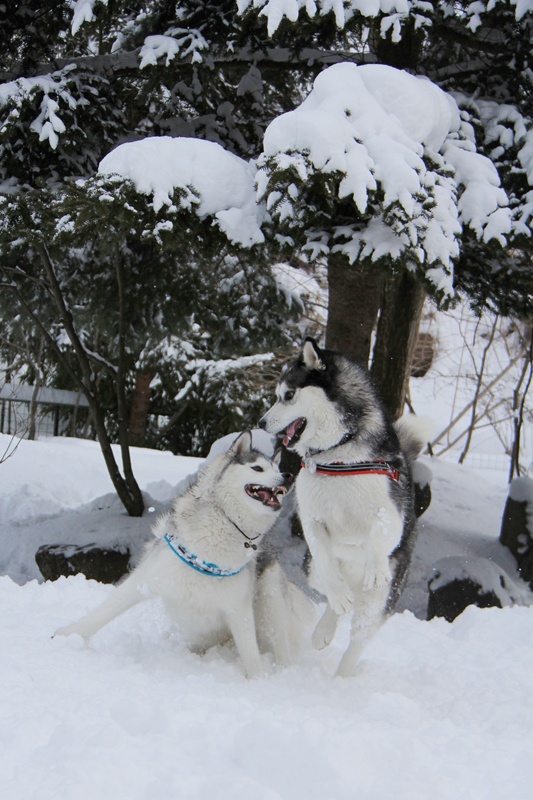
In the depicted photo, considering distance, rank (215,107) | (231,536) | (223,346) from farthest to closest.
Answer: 1. (223,346)
2. (215,107)
3. (231,536)

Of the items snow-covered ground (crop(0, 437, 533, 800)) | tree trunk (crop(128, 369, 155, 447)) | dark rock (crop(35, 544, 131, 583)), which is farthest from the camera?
tree trunk (crop(128, 369, 155, 447))

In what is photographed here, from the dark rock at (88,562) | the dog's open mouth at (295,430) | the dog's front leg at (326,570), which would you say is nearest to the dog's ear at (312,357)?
the dog's open mouth at (295,430)

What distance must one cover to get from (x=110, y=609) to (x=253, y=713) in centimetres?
123

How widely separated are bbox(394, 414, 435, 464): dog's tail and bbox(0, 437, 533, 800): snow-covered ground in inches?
51.3

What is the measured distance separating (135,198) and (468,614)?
4091mm

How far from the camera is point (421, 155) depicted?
6.09 meters

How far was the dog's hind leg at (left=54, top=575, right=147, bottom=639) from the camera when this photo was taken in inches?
163

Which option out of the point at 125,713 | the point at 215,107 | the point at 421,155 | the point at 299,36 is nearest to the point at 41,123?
the point at 215,107

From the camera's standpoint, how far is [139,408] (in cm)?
1983

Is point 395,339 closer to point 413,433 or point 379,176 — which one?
point 379,176

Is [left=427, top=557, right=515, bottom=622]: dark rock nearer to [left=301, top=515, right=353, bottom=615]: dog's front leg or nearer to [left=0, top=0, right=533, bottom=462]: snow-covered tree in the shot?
[left=0, top=0, right=533, bottom=462]: snow-covered tree

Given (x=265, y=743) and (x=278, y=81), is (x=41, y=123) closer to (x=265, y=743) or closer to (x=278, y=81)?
(x=278, y=81)

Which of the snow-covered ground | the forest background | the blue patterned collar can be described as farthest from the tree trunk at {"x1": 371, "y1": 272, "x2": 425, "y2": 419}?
the blue patterned collar

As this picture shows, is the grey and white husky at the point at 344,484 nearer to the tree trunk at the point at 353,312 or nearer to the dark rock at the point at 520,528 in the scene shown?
the tree trunk at the point at 353,312
